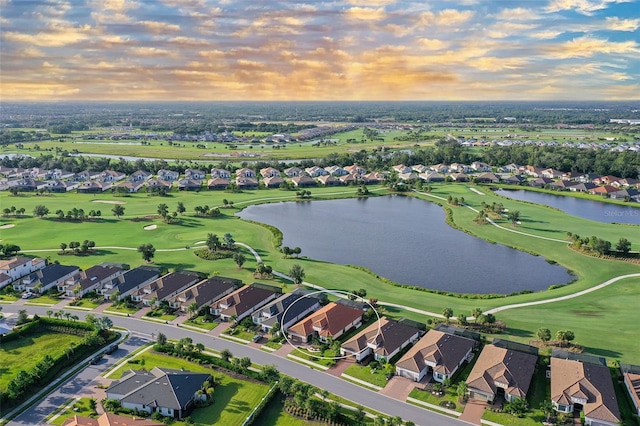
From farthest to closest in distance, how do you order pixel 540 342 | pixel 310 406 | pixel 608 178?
pixel 608 178, pixel 540 342, pixel 310 406

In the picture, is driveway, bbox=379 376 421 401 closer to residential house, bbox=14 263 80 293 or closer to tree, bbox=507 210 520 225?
residential house, bbox=14 263 80 293

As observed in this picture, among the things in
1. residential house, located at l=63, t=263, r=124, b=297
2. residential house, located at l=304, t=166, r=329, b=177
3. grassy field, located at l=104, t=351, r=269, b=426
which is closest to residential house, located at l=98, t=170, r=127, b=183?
residential house, located at l=304, t=166, r=329, b=177

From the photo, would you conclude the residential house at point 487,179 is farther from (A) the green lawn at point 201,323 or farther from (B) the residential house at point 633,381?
(A) the green lawn at point 201,323

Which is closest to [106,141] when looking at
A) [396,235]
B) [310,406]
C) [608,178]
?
[396,235]

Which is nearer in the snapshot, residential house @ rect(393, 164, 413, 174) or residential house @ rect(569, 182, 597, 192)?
residential house @ rect(569, 182, 597, 192)

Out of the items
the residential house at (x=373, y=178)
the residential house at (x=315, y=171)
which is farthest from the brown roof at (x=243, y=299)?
the residential house at (x=315, y=171)

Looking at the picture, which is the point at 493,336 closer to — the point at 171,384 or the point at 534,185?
the point at 171,384
